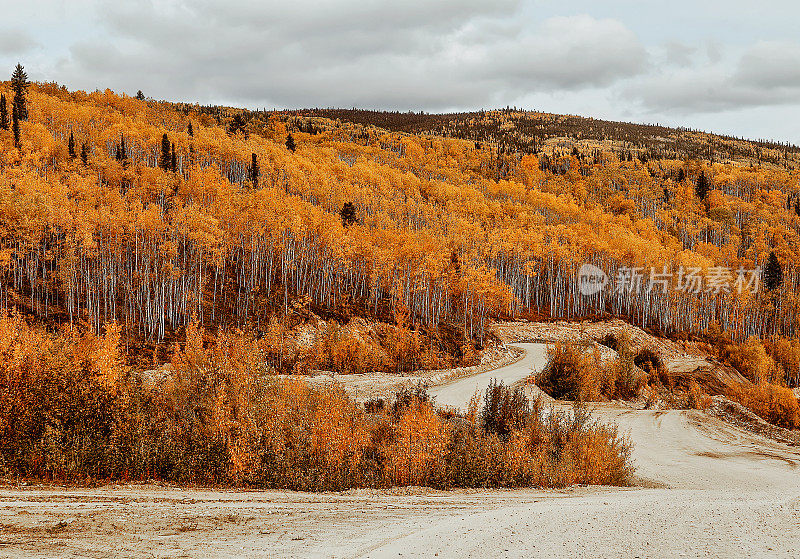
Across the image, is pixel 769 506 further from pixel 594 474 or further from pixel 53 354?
pixel 53 354

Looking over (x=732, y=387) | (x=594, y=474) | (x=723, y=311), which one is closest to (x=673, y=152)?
(x=723, y=311)

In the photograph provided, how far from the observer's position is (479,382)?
115 ft

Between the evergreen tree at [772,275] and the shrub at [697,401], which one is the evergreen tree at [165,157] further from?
the evergreen tree at [772,275]

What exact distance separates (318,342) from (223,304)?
1154 centimetres

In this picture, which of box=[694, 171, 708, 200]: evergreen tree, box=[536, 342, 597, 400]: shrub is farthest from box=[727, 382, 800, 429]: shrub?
box=[694, 171, 708, 200]: evergreen tree

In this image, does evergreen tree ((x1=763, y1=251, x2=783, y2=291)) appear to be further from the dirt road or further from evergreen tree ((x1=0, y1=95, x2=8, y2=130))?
evergreen tree ((x1=0, y1=95, x2=8, y2=130))

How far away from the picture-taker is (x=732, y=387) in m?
36.3

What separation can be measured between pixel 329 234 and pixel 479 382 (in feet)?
82.7

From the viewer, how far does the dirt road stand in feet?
28.5

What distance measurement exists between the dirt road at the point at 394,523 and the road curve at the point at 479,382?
38.5 feet

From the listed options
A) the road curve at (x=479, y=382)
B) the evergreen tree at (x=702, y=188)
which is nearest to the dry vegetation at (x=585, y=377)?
the road curve at (x=479, y=382)

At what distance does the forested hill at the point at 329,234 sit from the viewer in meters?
41.8

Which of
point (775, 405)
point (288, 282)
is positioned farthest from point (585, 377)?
point (288, 282)

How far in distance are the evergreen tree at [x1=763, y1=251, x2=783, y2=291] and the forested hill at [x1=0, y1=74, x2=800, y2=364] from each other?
0.31 meters
